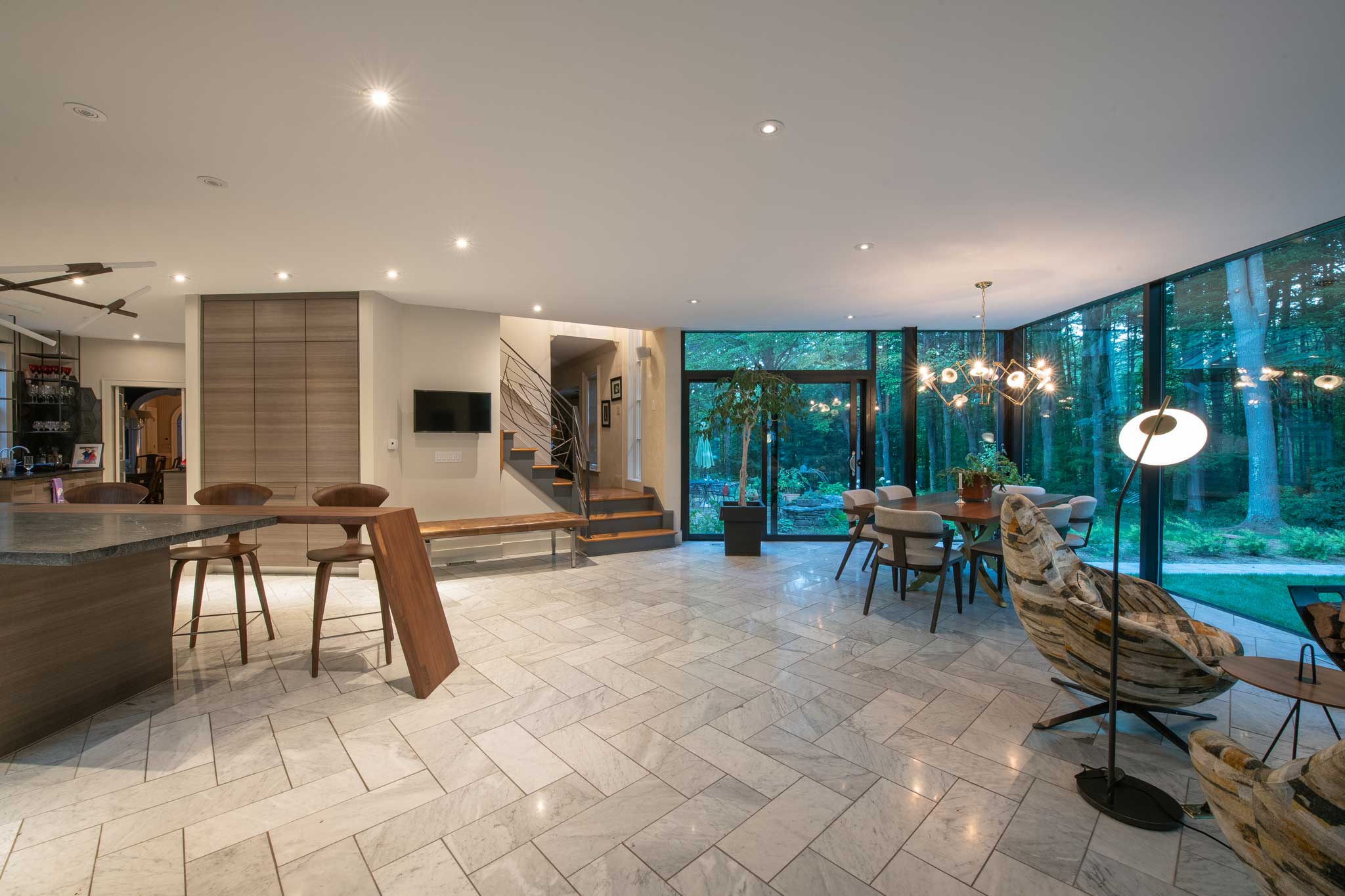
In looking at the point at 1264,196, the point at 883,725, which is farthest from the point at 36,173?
the point at 1264,196

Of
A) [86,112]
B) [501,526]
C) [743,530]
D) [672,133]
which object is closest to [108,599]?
[86,112]

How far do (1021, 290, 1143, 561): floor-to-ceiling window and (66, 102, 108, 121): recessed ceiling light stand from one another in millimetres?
6305

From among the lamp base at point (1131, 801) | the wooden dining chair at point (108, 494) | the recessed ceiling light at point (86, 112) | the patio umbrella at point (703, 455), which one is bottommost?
the lamp base at point (1131, 801)

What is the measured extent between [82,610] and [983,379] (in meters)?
6.80

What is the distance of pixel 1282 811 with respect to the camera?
1.10 meters

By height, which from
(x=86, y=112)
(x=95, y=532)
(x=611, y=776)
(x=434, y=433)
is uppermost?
(x=86, y=112)

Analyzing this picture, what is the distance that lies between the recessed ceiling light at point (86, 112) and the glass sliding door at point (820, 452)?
632cm

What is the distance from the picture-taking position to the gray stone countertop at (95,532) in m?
→ 1.93

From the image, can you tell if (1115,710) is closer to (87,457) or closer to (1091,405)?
(1091,405)

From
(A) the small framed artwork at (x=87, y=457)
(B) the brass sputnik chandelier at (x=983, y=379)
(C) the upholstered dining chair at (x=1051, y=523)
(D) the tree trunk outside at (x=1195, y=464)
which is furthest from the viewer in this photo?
(A) the small framed artwork at (x=87, y=457)

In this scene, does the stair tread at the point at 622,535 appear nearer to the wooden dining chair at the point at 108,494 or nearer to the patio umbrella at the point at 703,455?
the patio umbrella at the point at 703,455

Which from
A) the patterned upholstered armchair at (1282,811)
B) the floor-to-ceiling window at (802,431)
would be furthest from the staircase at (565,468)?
the patterned upholstered armchair at (1282,811)

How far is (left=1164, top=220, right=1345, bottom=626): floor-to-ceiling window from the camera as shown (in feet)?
12.5

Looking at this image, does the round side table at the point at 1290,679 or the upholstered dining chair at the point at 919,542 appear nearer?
the round side table at the point at 1290,679
